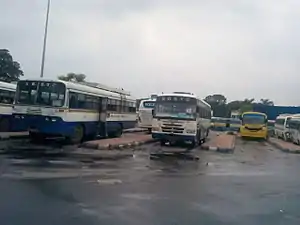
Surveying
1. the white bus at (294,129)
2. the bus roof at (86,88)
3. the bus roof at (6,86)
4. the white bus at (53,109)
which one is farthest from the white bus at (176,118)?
the white bus at (294,129)

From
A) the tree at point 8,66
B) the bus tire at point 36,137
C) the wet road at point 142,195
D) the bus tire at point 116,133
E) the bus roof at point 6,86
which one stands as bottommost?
the wet road at point 142,195

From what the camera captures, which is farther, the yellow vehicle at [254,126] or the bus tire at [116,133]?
the yellow vehicle at [254,126]

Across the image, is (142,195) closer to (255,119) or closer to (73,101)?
(73,101)

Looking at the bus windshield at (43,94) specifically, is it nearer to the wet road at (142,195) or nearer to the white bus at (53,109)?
the white bus at (53,109)

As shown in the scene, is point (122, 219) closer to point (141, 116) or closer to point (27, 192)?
point (27, 192)

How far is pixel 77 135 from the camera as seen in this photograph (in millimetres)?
21156

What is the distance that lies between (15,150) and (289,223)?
11.8 meters

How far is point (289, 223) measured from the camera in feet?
23.2

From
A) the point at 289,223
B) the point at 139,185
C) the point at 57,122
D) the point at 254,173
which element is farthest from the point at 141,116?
the point at 289,223

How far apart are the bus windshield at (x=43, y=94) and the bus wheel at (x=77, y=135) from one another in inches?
74.8

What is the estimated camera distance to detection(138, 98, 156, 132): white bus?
37031 millimetres

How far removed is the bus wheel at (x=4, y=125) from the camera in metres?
24.1

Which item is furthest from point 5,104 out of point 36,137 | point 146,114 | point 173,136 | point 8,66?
point 8,66

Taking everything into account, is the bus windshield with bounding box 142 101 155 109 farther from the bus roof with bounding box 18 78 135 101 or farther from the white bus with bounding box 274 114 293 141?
the white bus with bounding box 274 114 293 141
